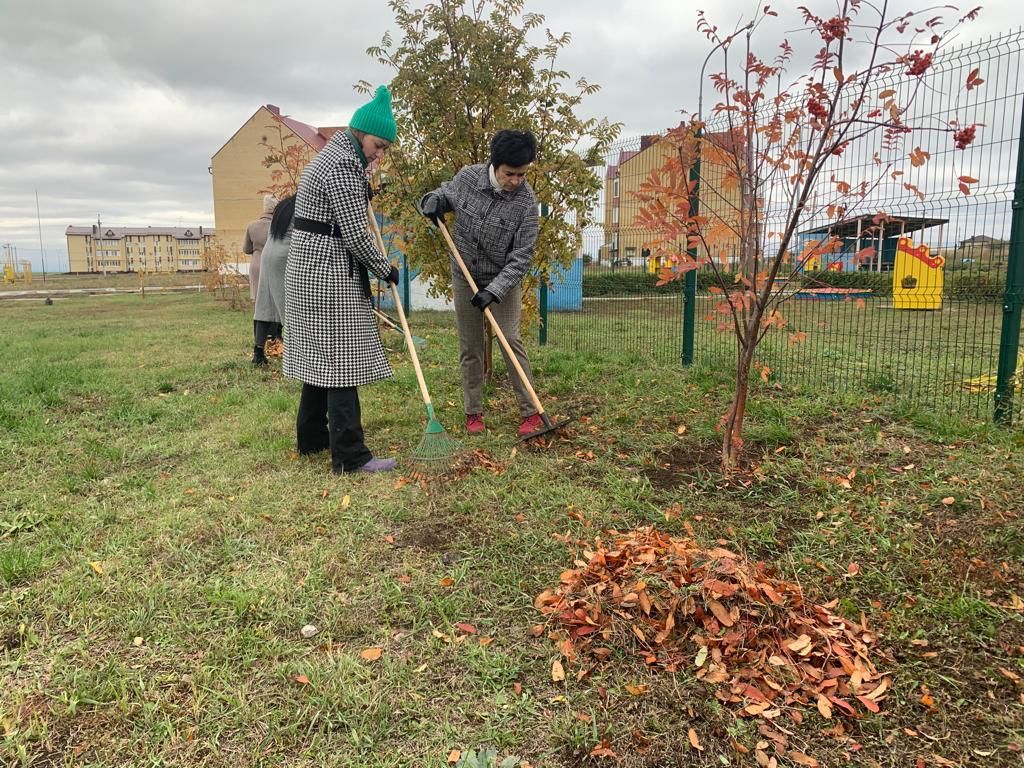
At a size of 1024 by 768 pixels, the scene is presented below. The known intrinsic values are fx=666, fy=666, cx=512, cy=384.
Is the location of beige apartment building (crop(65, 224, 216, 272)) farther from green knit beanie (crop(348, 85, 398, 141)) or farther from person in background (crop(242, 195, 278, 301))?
green knit beanie (crop(348, 85, 398, 141))

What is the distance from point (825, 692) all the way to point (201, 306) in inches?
669

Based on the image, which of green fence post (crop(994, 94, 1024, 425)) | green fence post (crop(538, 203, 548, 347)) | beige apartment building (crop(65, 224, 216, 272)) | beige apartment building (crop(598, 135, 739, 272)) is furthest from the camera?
beige apartment building (crop(65, 224, 216, 272))

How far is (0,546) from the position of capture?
280 cm

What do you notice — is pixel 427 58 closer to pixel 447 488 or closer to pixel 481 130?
pixel 481 130

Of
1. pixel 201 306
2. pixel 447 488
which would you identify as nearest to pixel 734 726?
pixel 447 488

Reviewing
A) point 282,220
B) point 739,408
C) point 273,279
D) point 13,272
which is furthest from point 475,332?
point 13,272

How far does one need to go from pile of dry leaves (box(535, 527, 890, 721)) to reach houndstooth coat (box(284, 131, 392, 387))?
1785mm

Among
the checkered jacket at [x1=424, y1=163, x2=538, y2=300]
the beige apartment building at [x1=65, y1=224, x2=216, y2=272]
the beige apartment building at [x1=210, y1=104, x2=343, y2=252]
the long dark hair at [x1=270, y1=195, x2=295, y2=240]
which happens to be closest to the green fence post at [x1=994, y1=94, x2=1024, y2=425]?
the checkered jacket at [x1=424, y1=163, x2=538, y2=300]

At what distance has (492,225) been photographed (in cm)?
408

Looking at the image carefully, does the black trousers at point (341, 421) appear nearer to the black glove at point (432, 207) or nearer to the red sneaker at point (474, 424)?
the red sneaker at point (474, 424)

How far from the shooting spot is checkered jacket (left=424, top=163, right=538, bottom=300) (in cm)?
404

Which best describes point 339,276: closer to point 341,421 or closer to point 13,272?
point 341,421

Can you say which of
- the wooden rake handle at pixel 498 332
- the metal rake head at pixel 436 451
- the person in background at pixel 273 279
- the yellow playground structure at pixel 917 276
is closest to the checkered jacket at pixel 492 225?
the wooden rake handle at pixel 498 332

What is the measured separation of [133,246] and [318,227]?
88.5 meters
